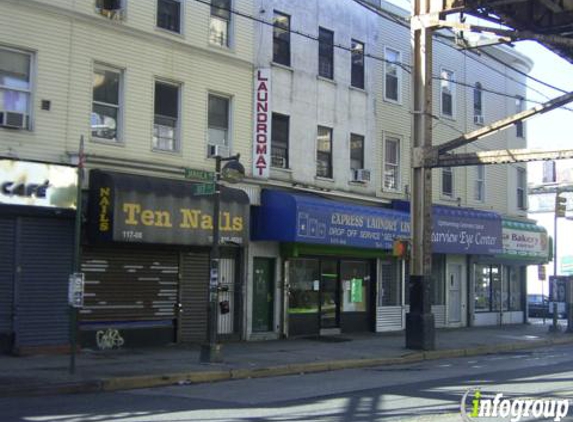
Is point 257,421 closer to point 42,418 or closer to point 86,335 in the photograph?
point 42,418

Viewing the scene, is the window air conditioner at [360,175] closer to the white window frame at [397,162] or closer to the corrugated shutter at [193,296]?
the white window frame at [397,162]

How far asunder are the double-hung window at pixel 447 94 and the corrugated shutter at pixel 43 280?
15942mm

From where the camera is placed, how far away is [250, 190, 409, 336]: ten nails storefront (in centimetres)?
2091

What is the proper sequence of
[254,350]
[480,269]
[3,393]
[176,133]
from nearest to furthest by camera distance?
[3,393], [254,350], [176,133], [480,269]

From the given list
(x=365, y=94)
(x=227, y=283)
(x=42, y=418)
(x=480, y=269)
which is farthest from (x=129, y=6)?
(x=480, y=269)

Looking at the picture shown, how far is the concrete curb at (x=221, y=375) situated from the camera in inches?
477

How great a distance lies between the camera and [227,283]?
20.7m

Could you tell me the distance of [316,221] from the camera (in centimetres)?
2117

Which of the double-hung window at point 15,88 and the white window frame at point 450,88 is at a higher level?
the white window frame at point 450,88

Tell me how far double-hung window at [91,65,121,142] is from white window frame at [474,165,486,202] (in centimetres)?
1629

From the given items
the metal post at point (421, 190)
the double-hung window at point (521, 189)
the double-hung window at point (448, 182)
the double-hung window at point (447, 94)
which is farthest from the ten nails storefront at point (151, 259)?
the double-hung window at point (521, 189)

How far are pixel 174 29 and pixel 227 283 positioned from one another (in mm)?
6651

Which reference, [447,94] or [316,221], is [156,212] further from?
[447,94]

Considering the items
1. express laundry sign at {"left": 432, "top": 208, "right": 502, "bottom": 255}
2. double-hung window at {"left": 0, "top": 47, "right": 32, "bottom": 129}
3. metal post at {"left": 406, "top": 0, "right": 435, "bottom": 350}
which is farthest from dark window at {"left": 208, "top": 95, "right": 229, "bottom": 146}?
express laundry sign at {"left": 432, "top": 208, "right": 502, "bottom": 255}
